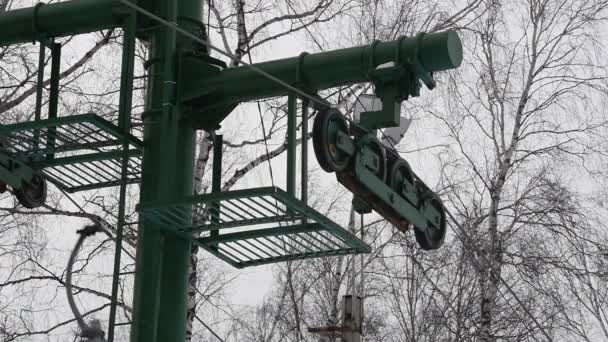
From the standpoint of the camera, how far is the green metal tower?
32.0 ft

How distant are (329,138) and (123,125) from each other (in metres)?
1.54

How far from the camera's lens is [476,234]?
21.3 meters

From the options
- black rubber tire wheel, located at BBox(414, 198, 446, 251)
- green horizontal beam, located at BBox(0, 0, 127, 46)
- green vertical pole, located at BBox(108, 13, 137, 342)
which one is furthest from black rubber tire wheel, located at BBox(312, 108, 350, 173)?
green horizontal beam, located at BBox(0, 0, 127, 46)

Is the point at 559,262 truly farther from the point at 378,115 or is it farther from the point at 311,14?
the point at 378,115

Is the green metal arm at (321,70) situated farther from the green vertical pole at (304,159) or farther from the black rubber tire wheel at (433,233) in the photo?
the black rubber tire wheel at (433,233)

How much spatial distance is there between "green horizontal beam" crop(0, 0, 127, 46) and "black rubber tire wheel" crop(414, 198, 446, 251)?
119 inches

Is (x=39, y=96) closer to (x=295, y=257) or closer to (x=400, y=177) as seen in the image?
(x=295, y=257)

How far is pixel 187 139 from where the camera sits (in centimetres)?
1041

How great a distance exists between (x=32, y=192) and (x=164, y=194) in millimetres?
1256

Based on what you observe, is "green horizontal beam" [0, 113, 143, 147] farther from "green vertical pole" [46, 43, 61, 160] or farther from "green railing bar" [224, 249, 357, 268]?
"green railing bar" [224, 249, 357, 268]

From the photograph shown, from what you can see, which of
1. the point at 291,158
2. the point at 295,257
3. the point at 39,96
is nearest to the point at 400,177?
the point at 295,257

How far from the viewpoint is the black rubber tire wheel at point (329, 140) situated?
958 centimetres

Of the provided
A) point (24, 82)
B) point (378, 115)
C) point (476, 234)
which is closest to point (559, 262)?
point (476, 234)

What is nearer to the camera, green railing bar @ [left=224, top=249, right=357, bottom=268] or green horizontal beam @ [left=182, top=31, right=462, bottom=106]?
green horizontal beam @ [left=182, top=31, right=462, bottom=106]
